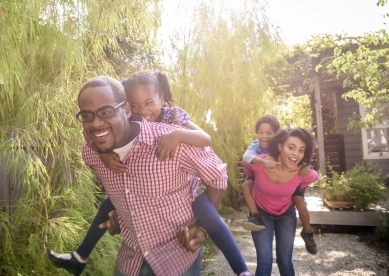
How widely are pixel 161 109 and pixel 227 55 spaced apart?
348 cm

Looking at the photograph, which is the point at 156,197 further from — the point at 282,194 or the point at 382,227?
the point at 382,227

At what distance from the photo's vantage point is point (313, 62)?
795 cm

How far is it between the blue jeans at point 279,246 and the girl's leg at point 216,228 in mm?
1326

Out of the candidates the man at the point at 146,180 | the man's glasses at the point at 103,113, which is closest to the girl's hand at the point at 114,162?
the man at the point at 146,180

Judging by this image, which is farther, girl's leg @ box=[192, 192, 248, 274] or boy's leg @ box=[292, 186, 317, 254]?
boy's leg @ box=[292, 186, 317, 254]

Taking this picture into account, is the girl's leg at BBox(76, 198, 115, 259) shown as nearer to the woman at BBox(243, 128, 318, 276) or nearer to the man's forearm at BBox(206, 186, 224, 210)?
the man's forearm at BBox(206, 186, 224, 210)

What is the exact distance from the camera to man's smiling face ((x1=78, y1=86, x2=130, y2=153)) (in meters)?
1.17

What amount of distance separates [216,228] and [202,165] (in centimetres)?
28

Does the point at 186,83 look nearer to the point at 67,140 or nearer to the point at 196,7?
the point at 196,7

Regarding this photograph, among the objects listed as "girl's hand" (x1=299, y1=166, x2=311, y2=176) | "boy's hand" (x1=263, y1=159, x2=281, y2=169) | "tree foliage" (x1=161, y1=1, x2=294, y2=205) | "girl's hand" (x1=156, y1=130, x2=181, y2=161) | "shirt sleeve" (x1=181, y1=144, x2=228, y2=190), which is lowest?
"girl's hand" (x1=299, y1=166, x2=311, y2=176)

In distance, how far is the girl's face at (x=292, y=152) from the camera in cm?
256

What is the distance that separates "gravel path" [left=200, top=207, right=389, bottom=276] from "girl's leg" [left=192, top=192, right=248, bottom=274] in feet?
8.88

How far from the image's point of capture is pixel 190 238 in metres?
1.24

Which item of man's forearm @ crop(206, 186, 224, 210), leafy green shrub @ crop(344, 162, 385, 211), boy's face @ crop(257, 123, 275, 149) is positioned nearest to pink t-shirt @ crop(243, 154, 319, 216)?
boy's face @ crop(257, 123, 275, 149)
